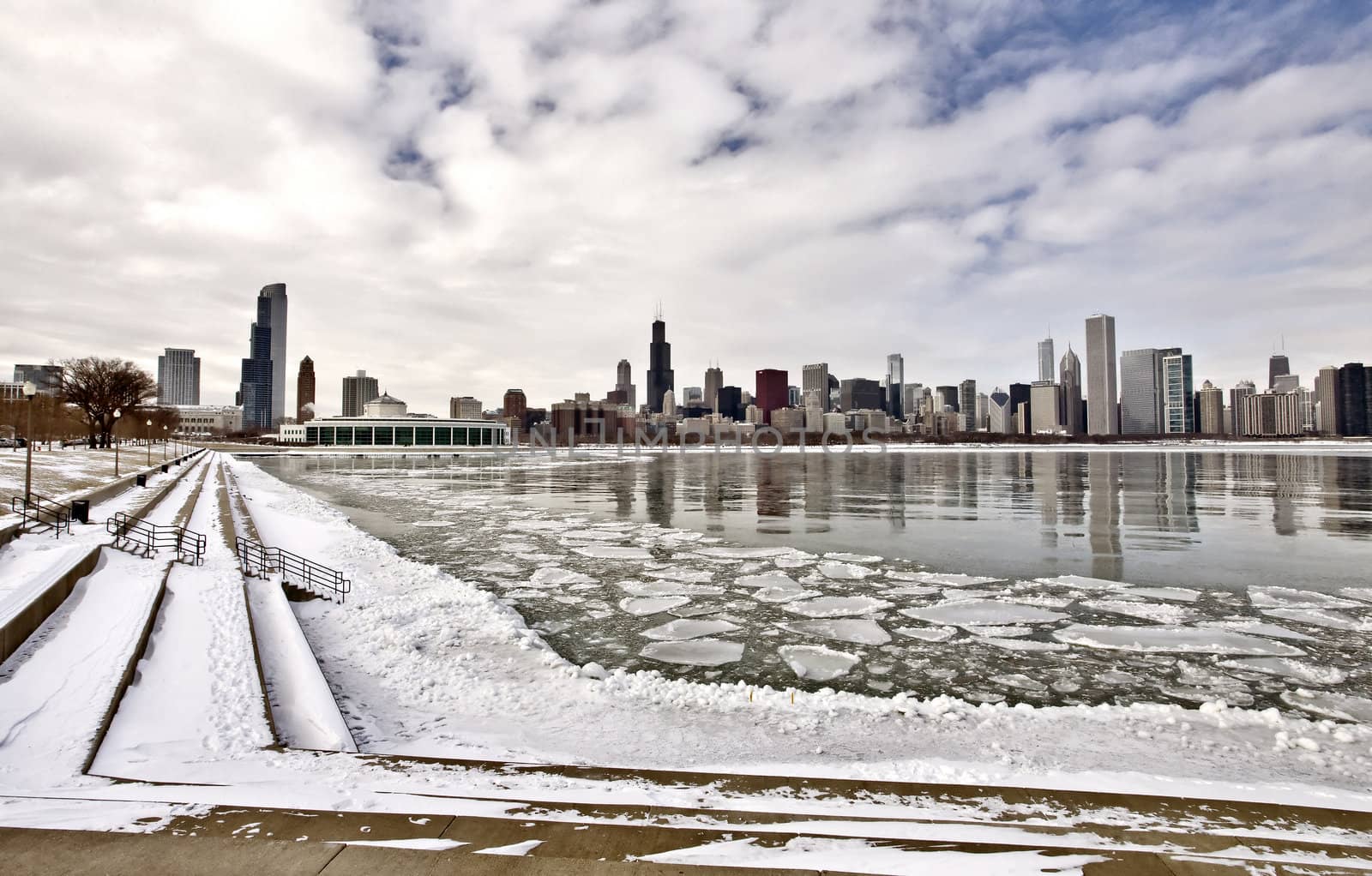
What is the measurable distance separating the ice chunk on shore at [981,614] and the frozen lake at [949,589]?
7cm

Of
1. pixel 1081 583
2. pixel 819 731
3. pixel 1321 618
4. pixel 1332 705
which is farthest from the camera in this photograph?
pixel 1081 583

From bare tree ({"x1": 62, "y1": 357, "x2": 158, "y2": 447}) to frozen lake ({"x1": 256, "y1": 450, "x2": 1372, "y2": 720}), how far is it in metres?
81.5

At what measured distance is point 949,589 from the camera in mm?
15195

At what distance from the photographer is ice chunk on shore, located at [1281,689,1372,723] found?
27.0 feet

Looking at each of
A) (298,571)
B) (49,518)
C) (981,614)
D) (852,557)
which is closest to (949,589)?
(981,614)

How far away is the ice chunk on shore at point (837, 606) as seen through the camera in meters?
13.3

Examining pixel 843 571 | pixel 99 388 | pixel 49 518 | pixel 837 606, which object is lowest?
A: pixel 837 606

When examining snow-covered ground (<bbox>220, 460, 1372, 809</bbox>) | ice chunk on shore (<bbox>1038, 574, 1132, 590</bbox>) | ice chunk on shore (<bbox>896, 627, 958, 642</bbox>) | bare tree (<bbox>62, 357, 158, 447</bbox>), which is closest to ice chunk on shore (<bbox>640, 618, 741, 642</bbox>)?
snow-covered ground (<bbox>220, 460, 1372, 809</bbox>)

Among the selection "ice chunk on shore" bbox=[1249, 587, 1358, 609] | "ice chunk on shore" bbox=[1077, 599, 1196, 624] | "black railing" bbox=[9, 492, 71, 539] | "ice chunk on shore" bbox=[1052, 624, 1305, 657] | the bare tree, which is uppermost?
the bare tree

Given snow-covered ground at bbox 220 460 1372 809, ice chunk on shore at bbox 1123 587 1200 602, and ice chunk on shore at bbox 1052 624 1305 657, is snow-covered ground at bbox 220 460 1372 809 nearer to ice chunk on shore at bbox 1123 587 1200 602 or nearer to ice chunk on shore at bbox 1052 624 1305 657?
ice chunk on shore at bbox 1052 624 1305 657

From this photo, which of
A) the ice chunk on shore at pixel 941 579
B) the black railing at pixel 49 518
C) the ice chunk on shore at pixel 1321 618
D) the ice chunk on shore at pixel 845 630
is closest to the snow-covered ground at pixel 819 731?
the ice chunk on shore at pixel 845 630

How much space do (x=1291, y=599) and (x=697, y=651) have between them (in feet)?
40.9

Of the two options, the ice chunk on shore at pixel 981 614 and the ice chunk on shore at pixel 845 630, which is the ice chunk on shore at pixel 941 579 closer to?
the ice chunk on shore at pixel 981 614

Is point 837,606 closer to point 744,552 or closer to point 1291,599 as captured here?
point 744,552
